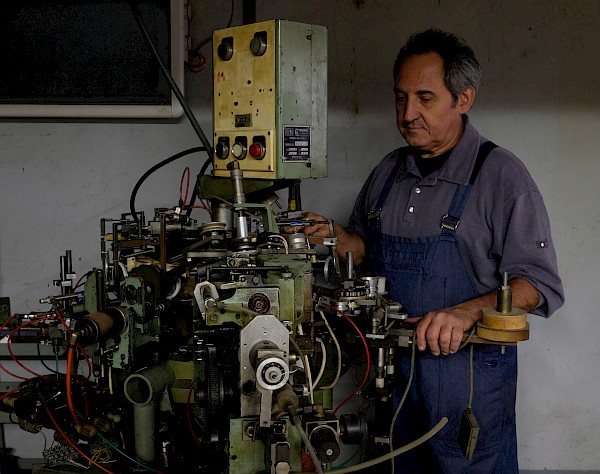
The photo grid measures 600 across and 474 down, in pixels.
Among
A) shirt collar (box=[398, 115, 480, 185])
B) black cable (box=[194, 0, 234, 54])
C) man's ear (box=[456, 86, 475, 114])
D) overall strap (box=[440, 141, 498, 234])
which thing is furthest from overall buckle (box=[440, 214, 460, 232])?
black cable (box=[194, 0, 234, 54])

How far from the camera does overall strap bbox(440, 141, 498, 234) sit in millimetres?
1757

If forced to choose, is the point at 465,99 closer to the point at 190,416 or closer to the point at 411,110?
the point at 411,110

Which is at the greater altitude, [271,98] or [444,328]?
[271,98]

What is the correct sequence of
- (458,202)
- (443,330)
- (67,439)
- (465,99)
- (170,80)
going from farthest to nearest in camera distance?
(170,80)
(465,99)
(458,202)
(67,439)
(443,330)

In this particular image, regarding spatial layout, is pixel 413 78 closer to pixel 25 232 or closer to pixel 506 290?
pixel 506 290

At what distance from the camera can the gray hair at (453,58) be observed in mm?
1852

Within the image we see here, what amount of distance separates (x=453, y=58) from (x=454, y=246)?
58cm

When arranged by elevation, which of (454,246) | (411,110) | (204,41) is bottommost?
(454,246)

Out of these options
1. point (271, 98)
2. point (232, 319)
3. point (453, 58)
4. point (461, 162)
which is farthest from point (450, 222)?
point (232, 319)

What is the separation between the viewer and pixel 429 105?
185 centimetres

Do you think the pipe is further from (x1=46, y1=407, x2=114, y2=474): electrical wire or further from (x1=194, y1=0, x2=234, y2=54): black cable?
(x1=194, y1=0, x2=234, y2=54): black cable

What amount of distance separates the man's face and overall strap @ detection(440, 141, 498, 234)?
0.13 metres

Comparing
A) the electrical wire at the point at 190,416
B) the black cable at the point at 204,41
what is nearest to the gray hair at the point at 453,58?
the black cable at the point at 204,41

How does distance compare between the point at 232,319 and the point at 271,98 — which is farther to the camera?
the point at 271,98
